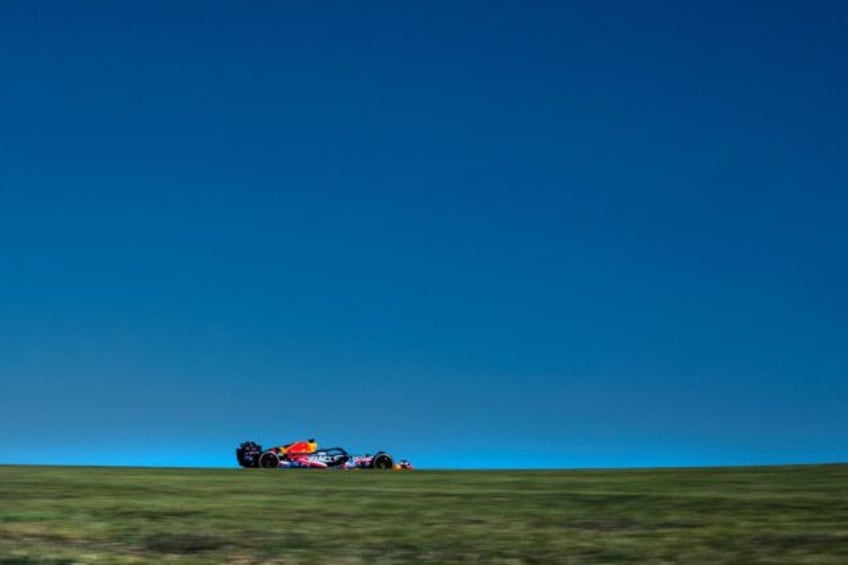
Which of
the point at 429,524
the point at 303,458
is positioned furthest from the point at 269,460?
the point at 429,524

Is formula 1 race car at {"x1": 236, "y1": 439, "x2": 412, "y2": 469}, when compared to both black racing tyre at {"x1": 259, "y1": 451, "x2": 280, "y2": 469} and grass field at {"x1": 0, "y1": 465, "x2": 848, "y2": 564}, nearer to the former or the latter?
black racing tyre at {"x1": 259, "y1": 451, "x2": 280, "y2": 469}

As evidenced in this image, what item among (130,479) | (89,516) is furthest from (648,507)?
(130,479)

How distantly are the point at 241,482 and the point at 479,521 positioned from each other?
13.1 meters

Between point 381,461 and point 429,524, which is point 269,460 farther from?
point 429,524

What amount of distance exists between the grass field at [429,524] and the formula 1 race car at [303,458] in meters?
30.7

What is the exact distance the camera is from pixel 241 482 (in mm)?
26328

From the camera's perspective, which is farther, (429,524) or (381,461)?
(381,461)

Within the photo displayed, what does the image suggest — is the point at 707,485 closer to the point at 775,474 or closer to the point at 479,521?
the point at 775,474

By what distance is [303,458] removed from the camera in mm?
53219

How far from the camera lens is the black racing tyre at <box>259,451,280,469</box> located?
2090 inches

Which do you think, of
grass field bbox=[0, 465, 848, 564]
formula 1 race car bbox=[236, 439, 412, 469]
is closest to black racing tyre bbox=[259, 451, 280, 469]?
formula 1 race car bbox=[236, 439, 412, 469]

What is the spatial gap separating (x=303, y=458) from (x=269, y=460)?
5.62ft

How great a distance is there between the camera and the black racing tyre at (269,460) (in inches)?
2090

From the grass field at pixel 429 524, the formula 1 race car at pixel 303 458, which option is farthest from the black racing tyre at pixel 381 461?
the grass field at pixel 429 524
